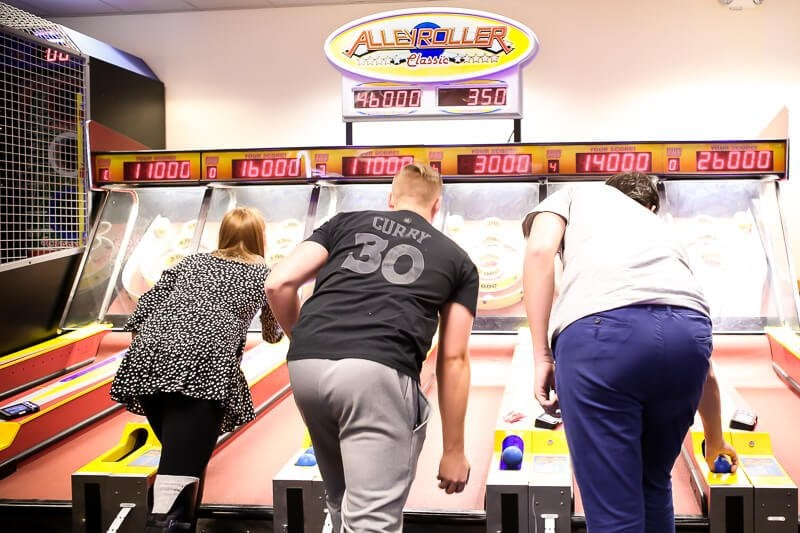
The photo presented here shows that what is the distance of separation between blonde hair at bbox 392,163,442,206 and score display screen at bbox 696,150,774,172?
3.37 meters

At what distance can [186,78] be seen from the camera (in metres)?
7.12

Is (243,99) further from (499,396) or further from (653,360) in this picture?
(653,360)

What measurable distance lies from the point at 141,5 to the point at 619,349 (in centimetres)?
679

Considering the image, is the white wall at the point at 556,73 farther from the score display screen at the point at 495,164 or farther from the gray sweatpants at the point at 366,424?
the gray sweatpants at the point at 366,424

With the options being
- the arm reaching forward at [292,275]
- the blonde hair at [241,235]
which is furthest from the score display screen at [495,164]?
the arm reaching forward at [292,275]

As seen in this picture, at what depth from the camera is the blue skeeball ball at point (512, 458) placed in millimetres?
2500

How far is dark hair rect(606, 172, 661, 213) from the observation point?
1.96 metres

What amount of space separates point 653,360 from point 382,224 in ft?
2.36

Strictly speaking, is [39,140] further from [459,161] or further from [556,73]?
[556,73]

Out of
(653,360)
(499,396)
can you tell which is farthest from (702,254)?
(653,360)

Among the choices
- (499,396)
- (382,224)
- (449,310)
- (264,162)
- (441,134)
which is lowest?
(499,396)

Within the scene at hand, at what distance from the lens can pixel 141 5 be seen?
6.97 m

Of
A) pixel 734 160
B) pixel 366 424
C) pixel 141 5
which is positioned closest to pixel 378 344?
pixel 366 424

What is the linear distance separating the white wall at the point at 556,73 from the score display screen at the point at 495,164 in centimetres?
198
